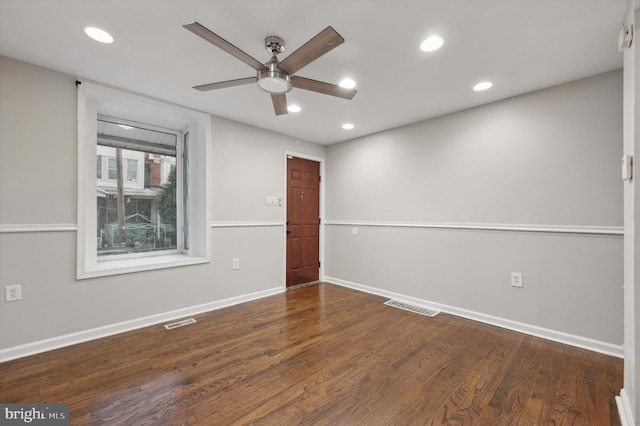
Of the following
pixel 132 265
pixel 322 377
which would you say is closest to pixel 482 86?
pixel 322 377

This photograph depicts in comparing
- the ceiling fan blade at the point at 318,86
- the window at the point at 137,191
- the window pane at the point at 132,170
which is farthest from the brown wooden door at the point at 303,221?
the ceiling fan blade at the point at 318,86

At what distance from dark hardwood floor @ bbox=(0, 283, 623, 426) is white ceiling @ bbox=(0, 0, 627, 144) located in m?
2.49

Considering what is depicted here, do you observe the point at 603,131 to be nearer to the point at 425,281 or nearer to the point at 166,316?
the point at 425,281

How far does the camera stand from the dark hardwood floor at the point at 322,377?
1642 millimetres

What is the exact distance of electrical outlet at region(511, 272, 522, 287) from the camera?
9.20 feet

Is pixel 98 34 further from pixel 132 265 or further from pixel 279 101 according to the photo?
pixel 132 265

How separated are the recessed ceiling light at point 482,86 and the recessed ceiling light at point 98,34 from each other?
10.3 feet

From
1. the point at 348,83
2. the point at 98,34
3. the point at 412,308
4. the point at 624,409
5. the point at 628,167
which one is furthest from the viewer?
the point at 412,308

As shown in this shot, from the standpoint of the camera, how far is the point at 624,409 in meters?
1.60

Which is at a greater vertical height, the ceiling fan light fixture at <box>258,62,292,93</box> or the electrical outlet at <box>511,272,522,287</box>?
the ceiling fan light fixture at <box>258,62,292,93</box>

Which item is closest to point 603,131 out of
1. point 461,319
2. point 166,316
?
point 461,319

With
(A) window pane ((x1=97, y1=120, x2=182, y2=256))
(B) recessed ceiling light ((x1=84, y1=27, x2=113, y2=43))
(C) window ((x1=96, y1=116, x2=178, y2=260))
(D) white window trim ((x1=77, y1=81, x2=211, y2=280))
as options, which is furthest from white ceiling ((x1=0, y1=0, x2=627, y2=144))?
(A) window pane ((x1=97, y1=120, x2=182, y2=256))

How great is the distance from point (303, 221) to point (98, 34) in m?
3.36

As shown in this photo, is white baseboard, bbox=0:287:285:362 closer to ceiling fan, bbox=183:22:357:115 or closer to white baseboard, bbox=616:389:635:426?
ceiling fan, bbox=183:22:357:115
